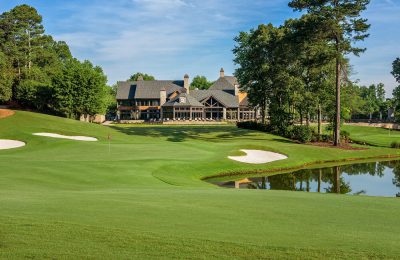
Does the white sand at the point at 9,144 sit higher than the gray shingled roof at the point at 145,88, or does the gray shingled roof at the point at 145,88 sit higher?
the gray shingled roof at the point at 145,88

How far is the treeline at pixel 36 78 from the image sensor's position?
75.8m

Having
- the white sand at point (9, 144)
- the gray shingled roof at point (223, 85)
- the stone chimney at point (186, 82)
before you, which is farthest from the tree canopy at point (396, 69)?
the white sand at point (9, 144)

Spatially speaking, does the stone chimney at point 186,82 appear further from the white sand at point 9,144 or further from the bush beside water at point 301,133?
the white sand at point 9,144

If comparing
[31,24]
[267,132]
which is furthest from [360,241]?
[31,24]

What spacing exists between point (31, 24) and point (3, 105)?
23.7m

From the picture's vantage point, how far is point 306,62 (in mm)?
52281

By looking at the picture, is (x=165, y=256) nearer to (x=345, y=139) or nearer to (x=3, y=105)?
(x=345, y=139)

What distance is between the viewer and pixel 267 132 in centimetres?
6253

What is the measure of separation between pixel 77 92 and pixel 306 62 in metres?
43.0

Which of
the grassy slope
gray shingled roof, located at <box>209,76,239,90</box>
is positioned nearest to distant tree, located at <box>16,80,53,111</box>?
gray shingled roof, located at <box>209,76,239,90</box>

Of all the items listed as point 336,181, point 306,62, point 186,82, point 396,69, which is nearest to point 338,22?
point 306,62

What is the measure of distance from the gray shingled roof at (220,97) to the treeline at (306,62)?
44235 millimetres

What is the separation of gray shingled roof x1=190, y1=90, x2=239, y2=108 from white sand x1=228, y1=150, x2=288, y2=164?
77.6m

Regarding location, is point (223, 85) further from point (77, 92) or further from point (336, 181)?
point (336, 181)
